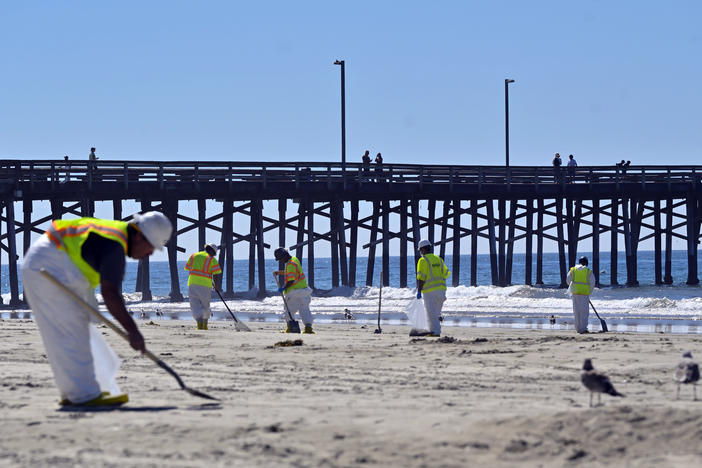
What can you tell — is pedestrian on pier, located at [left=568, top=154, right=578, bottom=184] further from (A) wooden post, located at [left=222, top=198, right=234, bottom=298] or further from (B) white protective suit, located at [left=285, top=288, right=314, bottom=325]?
(B) white protective suit, located at [left=285, top=288, right=314, bottom=325]

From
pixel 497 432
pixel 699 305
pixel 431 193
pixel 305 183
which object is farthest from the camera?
pixel 431 193

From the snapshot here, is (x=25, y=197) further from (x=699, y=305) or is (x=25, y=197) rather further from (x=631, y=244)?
(x=631, y=244)

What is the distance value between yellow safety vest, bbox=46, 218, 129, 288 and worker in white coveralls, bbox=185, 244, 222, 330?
31.2 ft

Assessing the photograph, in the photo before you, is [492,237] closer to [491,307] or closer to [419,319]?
[491,307]

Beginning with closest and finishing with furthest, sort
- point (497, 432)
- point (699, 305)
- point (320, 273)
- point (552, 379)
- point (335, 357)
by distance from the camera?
point (497, 432)
point (552, 379)
point (335, 357)
point (699, 305)
point (320, 273)

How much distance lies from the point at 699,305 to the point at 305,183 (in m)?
11.3

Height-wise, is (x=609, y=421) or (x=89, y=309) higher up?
(x=89, y=309)

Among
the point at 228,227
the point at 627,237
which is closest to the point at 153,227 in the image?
the point at 228,227

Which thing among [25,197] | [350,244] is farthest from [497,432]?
[350,244]

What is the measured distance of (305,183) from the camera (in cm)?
3125

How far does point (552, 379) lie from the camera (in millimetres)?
8852

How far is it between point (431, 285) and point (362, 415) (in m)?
7.96

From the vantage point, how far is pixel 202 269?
16.6 metres

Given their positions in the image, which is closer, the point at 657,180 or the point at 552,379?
the point at 552,379
